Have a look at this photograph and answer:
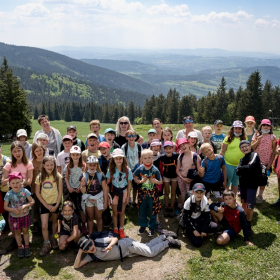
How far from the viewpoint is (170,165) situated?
8.02 meters

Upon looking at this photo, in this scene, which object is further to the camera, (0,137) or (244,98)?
(244,98)

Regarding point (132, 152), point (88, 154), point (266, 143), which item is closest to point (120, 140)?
point (132, 152)

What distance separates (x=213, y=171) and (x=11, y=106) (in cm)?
4049

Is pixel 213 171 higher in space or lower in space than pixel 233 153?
lower

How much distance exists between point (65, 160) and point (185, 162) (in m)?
3.75

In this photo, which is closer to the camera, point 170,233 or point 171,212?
point 170,233

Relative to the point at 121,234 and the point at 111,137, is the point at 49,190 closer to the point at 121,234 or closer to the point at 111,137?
the point at 121,234

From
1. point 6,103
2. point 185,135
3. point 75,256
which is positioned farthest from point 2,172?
point 6,103

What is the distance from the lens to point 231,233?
6.70 m

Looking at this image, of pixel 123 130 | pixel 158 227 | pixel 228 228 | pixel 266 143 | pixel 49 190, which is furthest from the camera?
pixel 123 130

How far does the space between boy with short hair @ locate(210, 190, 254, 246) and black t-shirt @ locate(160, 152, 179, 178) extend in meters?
1.65

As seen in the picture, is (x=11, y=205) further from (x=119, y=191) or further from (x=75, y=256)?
(x=119, y=191)

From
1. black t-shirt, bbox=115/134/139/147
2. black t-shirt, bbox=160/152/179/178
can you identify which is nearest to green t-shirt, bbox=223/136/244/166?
black t-shirt, bbox=160/152/179/178

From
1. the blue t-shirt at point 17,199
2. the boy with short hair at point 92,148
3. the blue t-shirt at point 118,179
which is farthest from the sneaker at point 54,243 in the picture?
the boy with short hair at point 92,148
